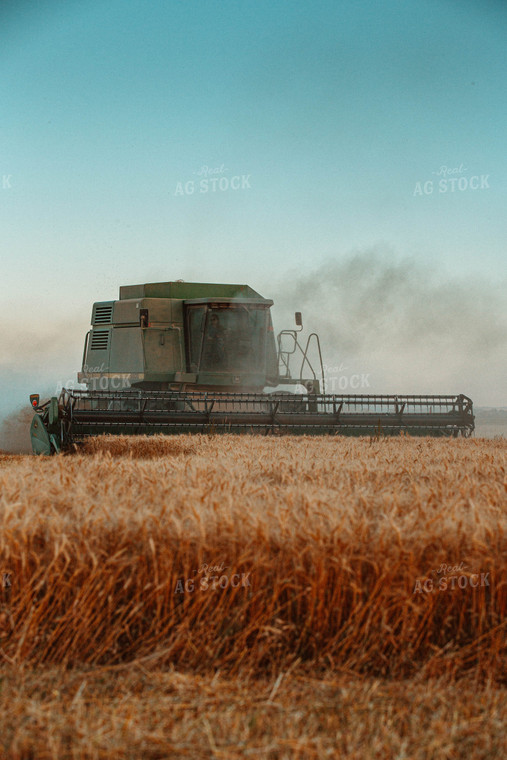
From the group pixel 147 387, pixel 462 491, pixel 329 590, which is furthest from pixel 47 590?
pixel 147 387

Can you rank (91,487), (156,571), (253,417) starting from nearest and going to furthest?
(156,571)
(91,487)
(253,417)

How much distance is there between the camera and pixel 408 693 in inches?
84.7

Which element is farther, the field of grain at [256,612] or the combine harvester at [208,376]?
the combine harvester at [208,376]

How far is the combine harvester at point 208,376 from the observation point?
31.1ft

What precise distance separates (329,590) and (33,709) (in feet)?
3.37

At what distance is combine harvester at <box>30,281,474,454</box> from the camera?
9.48 meters

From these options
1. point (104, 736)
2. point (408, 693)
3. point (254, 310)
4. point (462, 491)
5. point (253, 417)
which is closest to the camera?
point (104, 736)

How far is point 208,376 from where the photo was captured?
10734 millimetres

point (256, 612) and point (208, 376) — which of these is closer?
point (256, 612)

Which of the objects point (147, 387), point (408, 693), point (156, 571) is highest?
point (147, 387)

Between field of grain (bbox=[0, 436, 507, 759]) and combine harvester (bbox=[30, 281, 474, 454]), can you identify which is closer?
field of grain (bbox=[0, 436, 507, 759])

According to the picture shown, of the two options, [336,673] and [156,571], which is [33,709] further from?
[336,673]

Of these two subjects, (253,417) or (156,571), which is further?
(253,417)

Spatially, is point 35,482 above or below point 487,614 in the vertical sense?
above
